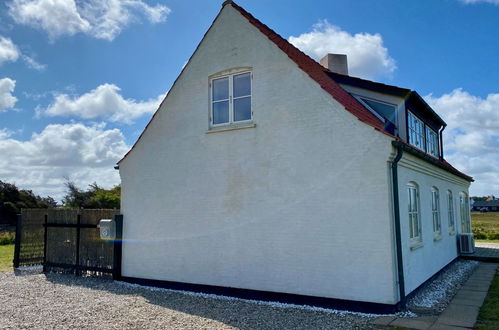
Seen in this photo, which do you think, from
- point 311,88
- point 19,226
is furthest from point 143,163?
point 19,226

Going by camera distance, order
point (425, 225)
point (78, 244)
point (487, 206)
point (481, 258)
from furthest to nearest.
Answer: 1. point (487, 206)
2. point (481, 258)
3. point (78, 244)
4. point (425, 225)

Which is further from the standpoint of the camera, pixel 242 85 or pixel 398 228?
pixel 242 85

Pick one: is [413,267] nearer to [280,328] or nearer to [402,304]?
[402,304]

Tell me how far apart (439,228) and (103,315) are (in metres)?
9.45

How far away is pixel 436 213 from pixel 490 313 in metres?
4.52

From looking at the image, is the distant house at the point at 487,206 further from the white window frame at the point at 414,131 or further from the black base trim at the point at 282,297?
the black base trim at the point at 282,297

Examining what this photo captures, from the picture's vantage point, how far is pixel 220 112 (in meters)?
9.55

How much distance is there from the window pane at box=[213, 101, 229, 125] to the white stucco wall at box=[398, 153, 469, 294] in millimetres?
4245

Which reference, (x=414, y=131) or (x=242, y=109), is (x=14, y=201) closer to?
(x=242, y=109)

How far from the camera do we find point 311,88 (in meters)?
8.14

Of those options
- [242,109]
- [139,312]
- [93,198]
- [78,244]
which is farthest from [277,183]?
[93,198]

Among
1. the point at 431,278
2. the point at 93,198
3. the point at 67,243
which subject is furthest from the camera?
the point at 93,198

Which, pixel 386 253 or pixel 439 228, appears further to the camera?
pixel 439 228

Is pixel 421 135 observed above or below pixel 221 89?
below
